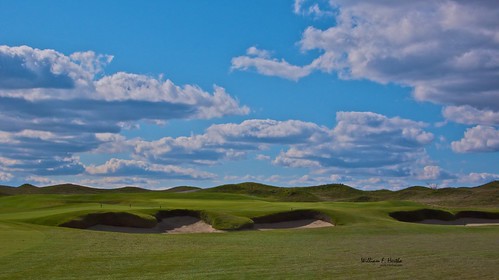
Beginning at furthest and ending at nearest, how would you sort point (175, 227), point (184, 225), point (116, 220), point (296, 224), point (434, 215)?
point (434, 215), point (296, 224), point (184, 225), point (175, 227), point (116, 220)

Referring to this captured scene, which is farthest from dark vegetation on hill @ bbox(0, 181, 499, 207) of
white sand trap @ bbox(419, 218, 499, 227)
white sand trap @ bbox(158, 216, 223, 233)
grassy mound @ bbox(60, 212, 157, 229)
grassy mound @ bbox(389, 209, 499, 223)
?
grassy mound @ bbox(60, 212, 157, 229)

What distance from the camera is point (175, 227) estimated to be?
5241cm

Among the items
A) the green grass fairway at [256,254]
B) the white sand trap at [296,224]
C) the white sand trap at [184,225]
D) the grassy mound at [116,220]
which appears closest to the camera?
the green grass fairway at [256,254]

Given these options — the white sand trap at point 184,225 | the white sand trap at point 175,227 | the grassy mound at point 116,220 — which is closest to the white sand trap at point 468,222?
the white sand trap at point 184,225

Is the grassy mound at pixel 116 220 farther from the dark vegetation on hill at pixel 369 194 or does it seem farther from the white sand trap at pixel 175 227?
the dark vegetation on hill at pixel 369 194

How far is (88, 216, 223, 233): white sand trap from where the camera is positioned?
4919 cm

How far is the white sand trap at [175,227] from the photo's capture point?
49.2m

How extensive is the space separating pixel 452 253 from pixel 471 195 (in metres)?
75.6

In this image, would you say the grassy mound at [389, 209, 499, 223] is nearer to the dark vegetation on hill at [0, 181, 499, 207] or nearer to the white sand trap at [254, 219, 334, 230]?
the white sand trap at [254, 219, 334, 230]

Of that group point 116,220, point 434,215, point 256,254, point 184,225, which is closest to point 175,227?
point 184,225

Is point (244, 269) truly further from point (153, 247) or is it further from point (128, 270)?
point (153, 247)

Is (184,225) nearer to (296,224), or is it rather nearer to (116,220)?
(116,220)

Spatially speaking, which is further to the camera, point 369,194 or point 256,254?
point 369,194

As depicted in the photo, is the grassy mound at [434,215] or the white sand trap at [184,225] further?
the grassy mound at [434,215]
